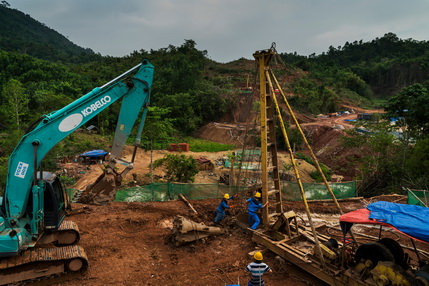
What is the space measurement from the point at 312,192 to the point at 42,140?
11.2 m

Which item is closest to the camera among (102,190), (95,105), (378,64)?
(95,105)

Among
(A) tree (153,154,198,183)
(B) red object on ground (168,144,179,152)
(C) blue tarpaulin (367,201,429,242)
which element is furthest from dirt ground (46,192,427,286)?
(B) red object on ground (168,144,179,152)

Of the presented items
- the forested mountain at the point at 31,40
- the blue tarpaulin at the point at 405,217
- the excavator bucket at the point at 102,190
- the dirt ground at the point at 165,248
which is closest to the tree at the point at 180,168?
the dirt ground at the point at 165,248

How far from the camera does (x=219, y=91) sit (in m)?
49.5

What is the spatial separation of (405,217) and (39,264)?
7422 mm

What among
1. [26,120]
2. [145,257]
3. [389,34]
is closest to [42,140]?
[145,257]

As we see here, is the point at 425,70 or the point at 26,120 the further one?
the point at 425,70

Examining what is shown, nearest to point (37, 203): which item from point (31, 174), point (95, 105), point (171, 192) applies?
point (31, 174)

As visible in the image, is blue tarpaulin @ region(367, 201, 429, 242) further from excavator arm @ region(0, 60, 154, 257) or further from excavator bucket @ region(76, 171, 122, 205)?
excavator bucket @ region(76, 171, 122, 205)

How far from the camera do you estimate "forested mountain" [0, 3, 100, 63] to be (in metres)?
91.2

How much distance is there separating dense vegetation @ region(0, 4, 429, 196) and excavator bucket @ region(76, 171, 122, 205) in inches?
235

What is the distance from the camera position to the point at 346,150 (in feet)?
94.9

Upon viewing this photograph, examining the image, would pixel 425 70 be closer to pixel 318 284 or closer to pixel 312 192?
pixel 312 192

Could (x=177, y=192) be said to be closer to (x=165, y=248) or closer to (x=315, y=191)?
(x=165, y=248)
